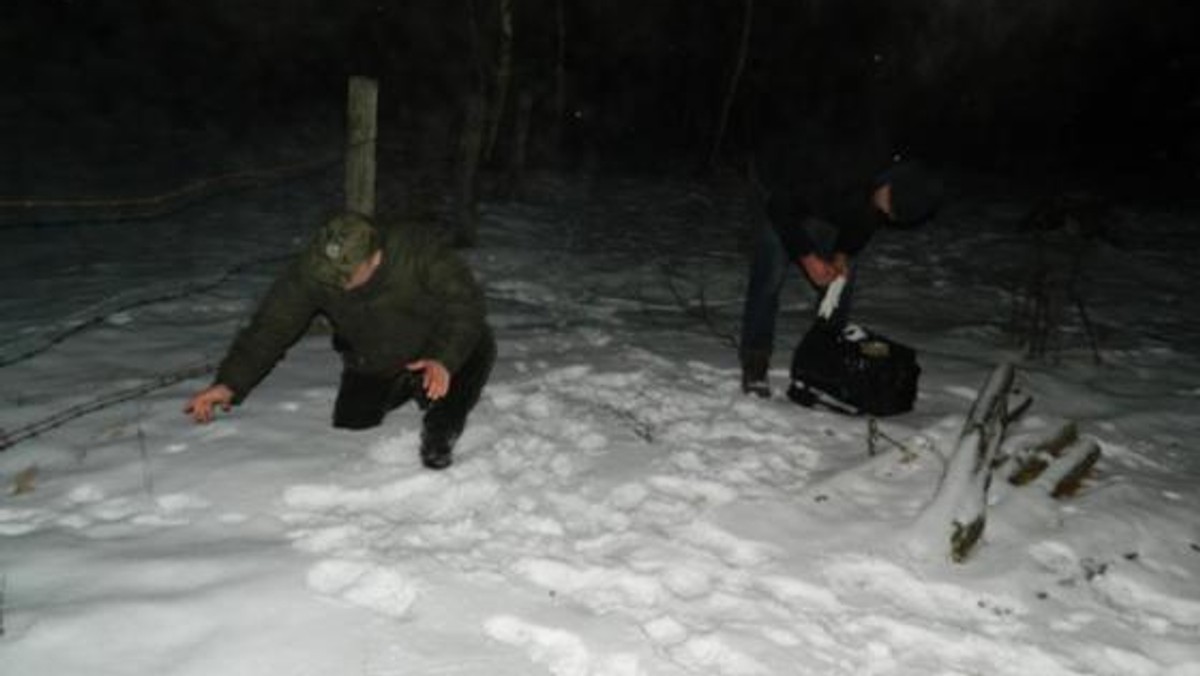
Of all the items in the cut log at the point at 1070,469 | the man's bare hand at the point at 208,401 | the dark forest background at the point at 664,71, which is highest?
the dark forest background at the point at 664,71

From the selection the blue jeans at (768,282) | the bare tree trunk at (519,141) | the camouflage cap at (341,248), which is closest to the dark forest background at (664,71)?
the bare tree trunk at (519,141)

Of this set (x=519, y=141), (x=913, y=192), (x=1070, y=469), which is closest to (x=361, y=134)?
(x=913, y=192)

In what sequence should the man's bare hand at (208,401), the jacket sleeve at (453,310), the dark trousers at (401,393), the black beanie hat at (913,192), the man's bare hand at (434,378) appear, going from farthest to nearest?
the black beanie hat at (913,192)
the dark trousers at (401,393)
the jacket sleeve at (453,310)
the man's bare hand at (434,378)
the man's bare hand at (208,401)

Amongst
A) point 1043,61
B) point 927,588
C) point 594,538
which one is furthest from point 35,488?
point 1043,61

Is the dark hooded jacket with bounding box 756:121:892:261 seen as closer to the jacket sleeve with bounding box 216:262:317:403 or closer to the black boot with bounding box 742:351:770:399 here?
the black boot with bounding box 742:351:770:399

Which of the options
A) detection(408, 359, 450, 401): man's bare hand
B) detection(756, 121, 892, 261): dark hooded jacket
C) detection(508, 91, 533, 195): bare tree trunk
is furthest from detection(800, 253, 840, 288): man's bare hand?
detection(508, 91, 533, 195): bare tree trunk

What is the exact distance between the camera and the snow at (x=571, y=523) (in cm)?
266

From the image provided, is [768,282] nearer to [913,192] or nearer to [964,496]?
[913,192]

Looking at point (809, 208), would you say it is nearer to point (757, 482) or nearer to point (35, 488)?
point (757, 482)

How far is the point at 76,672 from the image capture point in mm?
2402

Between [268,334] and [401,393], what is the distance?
0.79m

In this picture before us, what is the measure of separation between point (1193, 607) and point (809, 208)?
2443mm

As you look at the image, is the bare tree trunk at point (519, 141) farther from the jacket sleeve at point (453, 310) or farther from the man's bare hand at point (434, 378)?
the man's bare hand at point (434, 378)

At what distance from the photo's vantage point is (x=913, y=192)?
429cm
